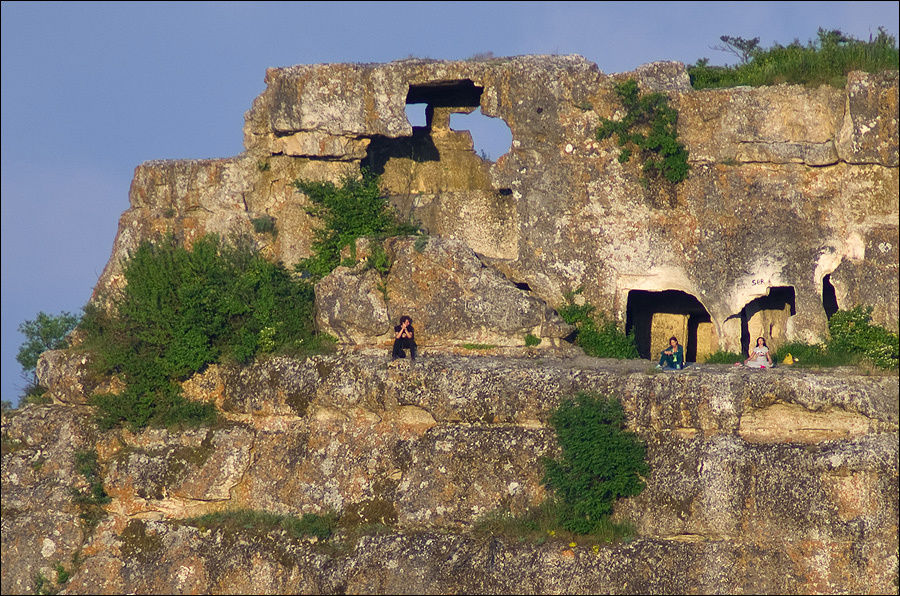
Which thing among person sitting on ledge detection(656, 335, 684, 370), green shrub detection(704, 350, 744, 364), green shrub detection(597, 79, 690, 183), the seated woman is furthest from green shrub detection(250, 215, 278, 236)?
the seated woman

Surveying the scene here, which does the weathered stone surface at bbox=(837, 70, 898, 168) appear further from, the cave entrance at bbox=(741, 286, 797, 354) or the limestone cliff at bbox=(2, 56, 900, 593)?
the cave entrance at bbox=(741, 286, 797, 354)

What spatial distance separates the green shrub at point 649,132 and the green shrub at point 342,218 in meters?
4.07

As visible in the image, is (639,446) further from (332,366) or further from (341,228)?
(341,228)

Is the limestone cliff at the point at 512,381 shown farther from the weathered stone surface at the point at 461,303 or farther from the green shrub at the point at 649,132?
the green shrub at the point at 649,132

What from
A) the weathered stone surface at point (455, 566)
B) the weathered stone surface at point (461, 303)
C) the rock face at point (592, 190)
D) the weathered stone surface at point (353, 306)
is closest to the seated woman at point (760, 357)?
the rock face at point (592, 190)

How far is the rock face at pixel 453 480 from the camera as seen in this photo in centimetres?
2419

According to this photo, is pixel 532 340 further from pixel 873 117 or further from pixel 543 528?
pixel 873 117

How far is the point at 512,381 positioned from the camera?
2628 cm

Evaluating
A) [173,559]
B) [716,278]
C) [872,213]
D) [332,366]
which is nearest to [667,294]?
[716,278]

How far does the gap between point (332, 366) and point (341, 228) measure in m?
3.04

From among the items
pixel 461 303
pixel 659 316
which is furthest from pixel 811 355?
pixel 461 303

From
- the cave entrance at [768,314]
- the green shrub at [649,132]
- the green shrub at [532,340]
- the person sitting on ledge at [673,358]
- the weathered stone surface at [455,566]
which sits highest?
the green shrub at [649,132]

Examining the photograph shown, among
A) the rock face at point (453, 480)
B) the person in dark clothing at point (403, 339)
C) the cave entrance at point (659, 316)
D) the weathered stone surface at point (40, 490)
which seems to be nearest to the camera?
the rock face at point (453, 480)

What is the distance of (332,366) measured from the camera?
90.4ft
